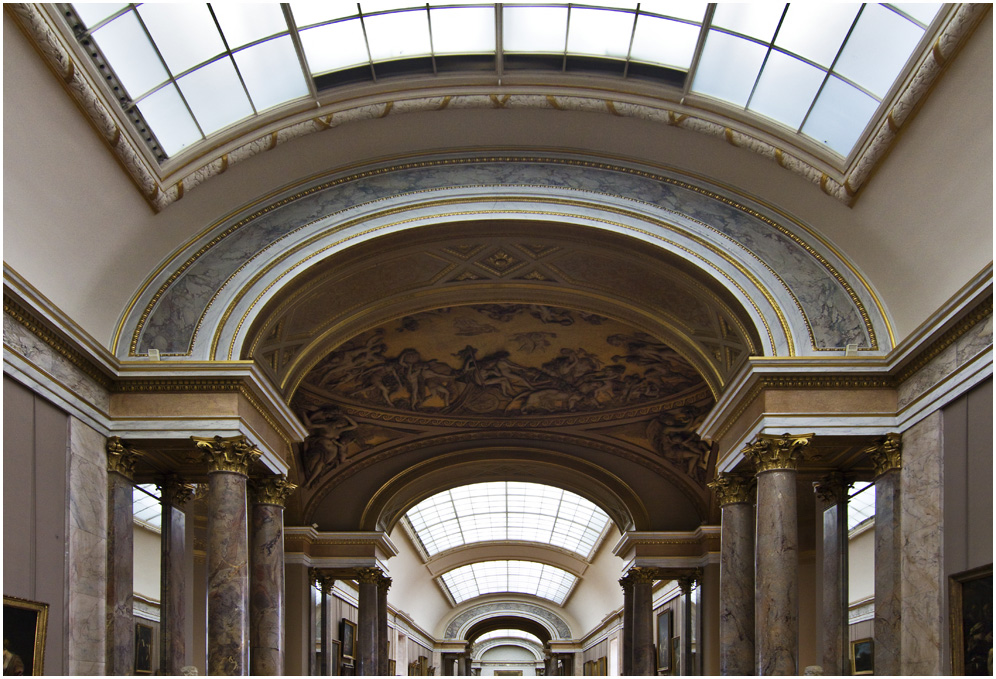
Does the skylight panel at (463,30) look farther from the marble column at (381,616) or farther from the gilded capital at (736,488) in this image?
the marble column at (381,616)

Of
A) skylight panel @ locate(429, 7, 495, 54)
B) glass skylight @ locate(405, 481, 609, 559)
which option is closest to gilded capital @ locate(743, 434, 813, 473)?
skylight panel @ locate(429, 7, 495, 54)

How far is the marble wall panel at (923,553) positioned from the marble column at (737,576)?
3.13 m

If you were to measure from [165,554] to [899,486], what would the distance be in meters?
12.7

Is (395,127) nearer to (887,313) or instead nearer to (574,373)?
(887,313)

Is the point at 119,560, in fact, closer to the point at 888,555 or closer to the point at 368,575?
the point at 888,555

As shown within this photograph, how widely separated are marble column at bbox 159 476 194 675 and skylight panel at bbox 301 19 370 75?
8.22m

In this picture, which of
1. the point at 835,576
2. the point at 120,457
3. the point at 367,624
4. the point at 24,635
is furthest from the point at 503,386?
the point at 24,635

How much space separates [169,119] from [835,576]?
1370cm

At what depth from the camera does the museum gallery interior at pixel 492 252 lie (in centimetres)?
1324

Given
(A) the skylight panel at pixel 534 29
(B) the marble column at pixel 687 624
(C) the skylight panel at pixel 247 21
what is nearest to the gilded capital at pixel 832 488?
(A) the skylight panel at pixel 534 29

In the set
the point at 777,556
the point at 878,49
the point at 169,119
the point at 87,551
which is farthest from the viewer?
the point at 777,556

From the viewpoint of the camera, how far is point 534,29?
51.6 feet

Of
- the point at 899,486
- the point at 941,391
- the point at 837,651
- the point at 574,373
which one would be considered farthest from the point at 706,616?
the point at 941,391

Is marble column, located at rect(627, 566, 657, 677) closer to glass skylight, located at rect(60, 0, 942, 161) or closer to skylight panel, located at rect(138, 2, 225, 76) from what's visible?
glass skylight, located at rect(60, 0, 942, 161)
